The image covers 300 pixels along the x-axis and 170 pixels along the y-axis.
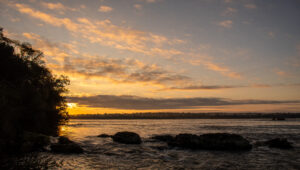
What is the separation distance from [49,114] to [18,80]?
1261cm

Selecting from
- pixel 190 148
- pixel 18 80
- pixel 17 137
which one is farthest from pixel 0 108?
pixel 190 148

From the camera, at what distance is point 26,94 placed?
4000 cm

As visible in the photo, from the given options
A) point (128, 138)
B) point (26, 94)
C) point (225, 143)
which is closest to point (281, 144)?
point (225, 143)

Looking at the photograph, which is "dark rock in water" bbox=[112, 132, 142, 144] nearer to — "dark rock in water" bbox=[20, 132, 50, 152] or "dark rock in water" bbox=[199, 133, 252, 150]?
"dark rock in water" bbox=[199, 133, 252, 150]

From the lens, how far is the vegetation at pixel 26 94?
106 ft

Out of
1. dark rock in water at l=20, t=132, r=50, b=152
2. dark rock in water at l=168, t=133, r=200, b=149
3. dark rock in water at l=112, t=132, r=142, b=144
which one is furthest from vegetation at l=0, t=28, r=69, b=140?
dark rock in water at l=168, t=133, r=200, b=149

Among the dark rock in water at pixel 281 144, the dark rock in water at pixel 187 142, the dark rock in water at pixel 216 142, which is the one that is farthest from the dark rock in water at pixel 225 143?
the dark rock in water at pixel 281 144

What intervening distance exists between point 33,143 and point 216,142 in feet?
86.8

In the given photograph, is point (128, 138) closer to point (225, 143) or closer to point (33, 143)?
point (33, 143)

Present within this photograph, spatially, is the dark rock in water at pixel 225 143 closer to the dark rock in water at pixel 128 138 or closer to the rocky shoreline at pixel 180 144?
the rocky shoreline at pixel 180 144

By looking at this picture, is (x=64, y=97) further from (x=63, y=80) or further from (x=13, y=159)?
(x=13, y=159)

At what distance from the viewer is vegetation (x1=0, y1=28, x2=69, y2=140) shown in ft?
106

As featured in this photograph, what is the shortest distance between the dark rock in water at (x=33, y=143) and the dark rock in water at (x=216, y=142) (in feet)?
65.8

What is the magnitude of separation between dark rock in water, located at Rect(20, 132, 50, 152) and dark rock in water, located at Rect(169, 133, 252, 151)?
2007cm
